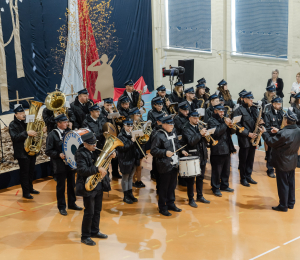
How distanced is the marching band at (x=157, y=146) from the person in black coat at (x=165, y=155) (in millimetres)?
16

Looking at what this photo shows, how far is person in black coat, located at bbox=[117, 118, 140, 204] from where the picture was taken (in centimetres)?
687

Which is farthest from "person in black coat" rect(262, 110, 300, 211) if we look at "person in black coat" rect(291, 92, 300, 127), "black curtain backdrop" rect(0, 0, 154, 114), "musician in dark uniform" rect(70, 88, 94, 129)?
"black curtain backdrop" rect(0, 0, 154, 114)

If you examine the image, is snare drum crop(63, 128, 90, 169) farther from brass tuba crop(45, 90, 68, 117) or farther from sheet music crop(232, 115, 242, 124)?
sheet music crop(232, 115, 242, 124)

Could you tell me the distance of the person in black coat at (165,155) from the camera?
6.28m

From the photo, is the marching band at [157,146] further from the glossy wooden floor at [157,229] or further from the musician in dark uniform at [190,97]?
the glossy wooden floor at [157,229]

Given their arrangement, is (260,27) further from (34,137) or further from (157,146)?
(34,137)

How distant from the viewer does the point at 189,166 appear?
6.36m

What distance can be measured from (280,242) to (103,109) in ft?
13.9

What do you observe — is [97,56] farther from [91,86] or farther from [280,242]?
[280,242]

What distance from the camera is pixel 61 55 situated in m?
14.2

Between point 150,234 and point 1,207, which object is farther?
point 1,207

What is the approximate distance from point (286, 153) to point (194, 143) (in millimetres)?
1483

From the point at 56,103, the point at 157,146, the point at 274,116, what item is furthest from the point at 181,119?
the point at 56,103

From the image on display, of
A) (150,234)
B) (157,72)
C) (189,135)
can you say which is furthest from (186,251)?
(157,72)
